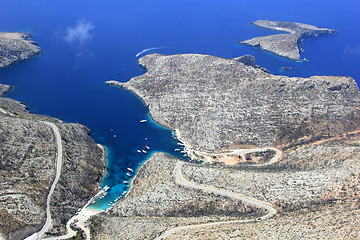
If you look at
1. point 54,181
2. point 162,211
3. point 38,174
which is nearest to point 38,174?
point 38,174

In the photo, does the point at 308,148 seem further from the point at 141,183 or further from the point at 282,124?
the point at 141,183

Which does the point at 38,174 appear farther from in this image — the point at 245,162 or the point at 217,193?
the point at 245,162

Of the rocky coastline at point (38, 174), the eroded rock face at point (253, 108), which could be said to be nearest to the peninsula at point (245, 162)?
the eroded rock face at point (253, 108)

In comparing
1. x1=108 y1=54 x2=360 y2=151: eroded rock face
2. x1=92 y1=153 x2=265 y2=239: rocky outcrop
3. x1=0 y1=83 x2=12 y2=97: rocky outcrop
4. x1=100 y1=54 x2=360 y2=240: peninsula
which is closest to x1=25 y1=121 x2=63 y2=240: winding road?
x1=100 y1=54 x2=360 y2=240: peninsula

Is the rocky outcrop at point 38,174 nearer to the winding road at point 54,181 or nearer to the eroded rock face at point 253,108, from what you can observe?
the winding road at point 54,181

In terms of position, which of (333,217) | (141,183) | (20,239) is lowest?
(20,239)

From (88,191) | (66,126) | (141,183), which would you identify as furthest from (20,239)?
(66,126)

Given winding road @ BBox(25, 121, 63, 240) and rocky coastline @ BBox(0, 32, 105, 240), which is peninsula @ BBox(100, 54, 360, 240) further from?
rocky coastline @ BBox(0, 32, 105, 240)
